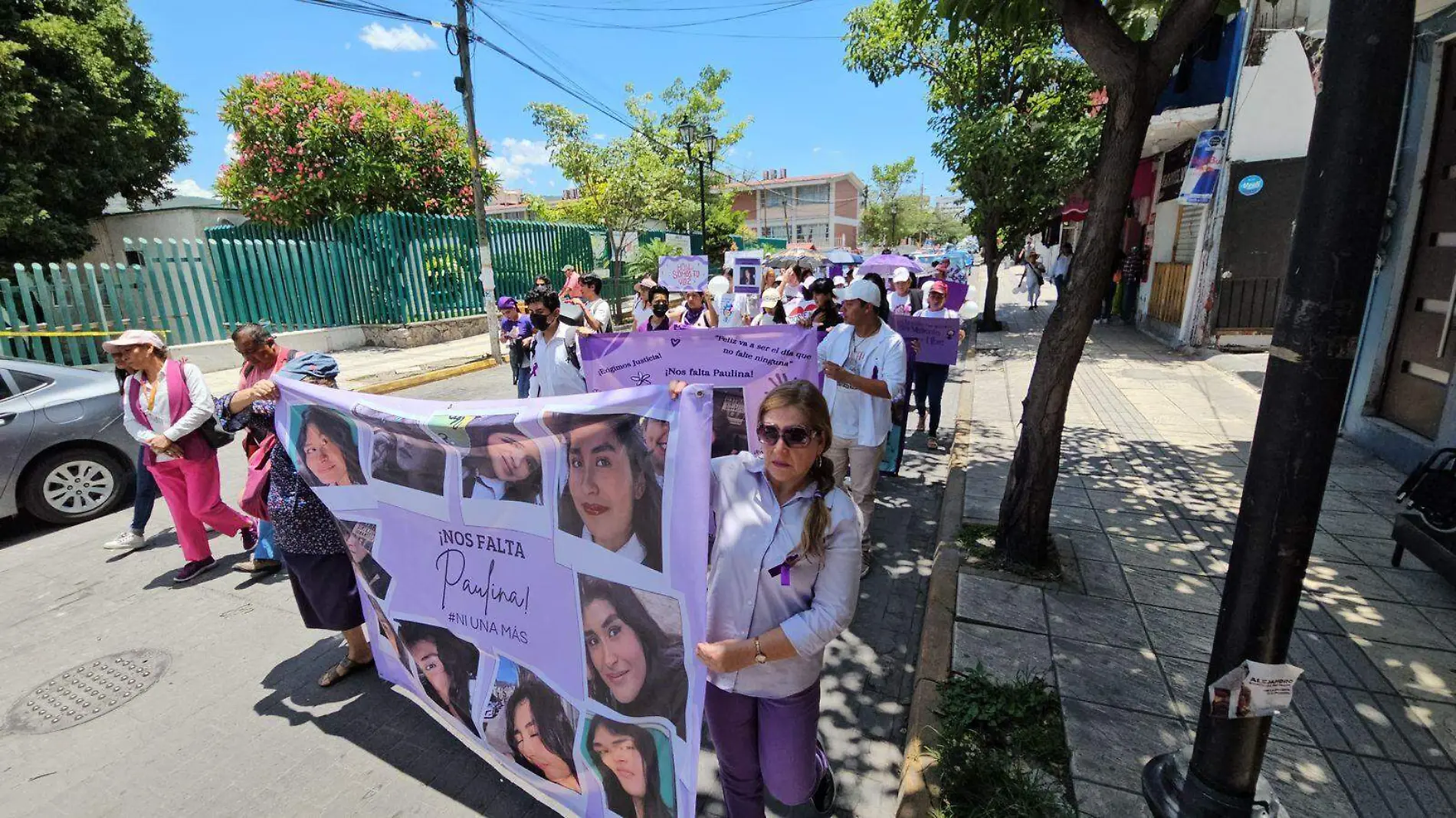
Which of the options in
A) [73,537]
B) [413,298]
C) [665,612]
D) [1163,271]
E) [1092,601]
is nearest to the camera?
[665,612]

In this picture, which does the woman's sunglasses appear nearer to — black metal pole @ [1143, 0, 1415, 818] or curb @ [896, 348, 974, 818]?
black metal pole @ [1143, 0, 1415, 818]

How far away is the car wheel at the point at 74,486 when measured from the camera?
5.41 metres

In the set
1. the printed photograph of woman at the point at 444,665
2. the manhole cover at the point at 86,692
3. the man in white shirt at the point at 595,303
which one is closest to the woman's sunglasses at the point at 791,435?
the printed photograph of woman at the point at 444,665

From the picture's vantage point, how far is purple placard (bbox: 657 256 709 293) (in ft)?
40.1

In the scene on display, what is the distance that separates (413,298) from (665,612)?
15.2 meters

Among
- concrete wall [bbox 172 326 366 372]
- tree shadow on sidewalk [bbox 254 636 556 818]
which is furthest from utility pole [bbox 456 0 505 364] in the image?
tree shadow on sidewalk [bbox 254 636 556 818]

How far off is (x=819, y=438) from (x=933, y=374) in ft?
18.5

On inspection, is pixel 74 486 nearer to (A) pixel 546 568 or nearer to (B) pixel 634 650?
(A) pixel 546 568

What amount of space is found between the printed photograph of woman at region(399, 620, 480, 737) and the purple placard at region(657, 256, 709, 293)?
9.91m

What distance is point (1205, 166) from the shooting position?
1092 centimetres

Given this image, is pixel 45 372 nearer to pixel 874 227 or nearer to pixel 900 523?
pixel 900 523

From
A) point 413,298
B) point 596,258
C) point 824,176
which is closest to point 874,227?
point 824,176

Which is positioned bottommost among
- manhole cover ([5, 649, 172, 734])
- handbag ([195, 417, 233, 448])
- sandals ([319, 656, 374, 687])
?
A: manhole cover ([5, 649, 172, 734])

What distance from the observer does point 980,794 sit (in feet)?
8.34
